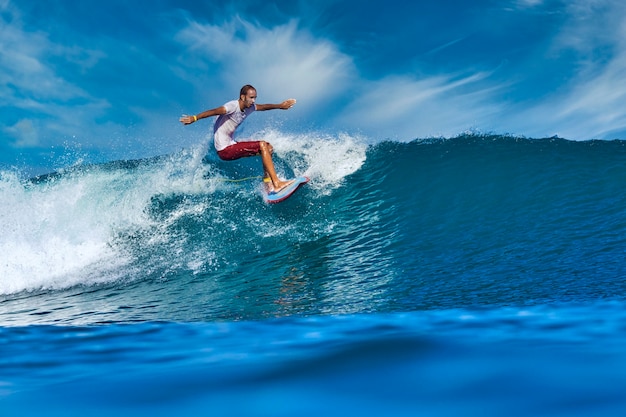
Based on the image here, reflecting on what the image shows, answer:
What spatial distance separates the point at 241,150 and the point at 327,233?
2111mm

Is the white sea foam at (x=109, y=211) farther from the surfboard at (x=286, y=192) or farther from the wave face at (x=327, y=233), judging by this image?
the surfboard at (x=286, y=192)

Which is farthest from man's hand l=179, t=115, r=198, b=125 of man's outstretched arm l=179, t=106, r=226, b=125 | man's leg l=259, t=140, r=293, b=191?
man's leg l=259, t=140, r=293, b=191

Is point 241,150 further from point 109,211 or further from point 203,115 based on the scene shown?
point 109,211

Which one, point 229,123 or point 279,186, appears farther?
point 229,123

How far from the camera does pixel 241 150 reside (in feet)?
25.5

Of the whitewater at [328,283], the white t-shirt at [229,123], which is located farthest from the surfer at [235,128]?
the whitewater at [328,283]

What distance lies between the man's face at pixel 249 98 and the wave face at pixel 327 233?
165 cm

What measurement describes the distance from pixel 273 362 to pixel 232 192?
24.8 ft

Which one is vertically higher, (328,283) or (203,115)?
(203,115)

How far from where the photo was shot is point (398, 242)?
5.94 meters

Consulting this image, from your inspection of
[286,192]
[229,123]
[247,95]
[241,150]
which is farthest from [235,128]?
[286,192]

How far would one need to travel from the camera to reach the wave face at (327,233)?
148 inches

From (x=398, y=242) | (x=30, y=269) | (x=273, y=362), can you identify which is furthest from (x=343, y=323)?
(x=30, y=269)

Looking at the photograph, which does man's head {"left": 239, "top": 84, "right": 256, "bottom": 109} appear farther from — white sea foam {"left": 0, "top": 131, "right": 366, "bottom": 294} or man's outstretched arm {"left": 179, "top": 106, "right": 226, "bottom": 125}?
white sea foam {"left": 0, "top": 131, "right": 366, "bottom": 294}
